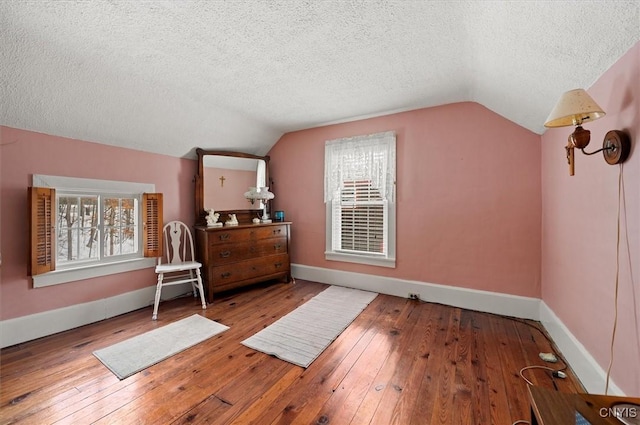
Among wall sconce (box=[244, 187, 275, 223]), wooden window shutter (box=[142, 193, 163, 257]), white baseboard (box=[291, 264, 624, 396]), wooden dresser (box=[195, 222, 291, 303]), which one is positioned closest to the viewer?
white baseboard (box=[291, 264, 624, 396])

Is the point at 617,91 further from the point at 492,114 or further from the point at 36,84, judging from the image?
the point at 36,84

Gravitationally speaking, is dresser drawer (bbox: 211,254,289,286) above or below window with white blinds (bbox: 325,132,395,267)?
below

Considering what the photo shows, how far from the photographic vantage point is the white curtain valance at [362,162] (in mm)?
3318

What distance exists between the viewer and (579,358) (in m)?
1.68

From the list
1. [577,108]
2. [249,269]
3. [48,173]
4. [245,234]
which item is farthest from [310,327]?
[48,173]

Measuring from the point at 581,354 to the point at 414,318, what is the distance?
125 cm

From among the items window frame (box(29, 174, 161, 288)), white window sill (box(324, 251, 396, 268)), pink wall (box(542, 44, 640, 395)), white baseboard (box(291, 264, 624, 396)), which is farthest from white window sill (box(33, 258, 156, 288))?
pink wall (box(542, 44, 640, 395))

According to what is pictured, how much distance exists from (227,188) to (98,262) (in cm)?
170

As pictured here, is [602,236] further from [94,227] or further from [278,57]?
[94,227]

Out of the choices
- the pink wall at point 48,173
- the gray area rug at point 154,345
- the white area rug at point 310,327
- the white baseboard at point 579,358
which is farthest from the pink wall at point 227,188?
the white baseboard at point 579,358

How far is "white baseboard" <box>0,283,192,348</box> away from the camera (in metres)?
2.18

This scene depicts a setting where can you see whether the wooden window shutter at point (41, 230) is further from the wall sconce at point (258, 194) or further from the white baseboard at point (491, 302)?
the white baseboard at point (491, 302)

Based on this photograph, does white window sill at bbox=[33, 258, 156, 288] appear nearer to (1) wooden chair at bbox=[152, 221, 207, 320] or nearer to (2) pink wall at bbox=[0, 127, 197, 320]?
(2) pink wall at bbox=[0, 127, 197, 320]

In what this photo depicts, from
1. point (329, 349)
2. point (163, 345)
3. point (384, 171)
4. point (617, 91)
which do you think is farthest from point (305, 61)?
point (163, 345)
